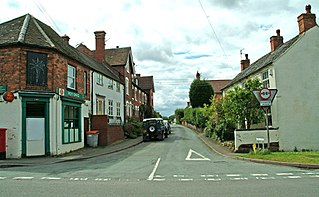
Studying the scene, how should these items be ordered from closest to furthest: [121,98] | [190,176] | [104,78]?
[190,176]
[104,78]
[121,98]

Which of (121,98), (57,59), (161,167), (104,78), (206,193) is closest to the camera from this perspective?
(206,193)

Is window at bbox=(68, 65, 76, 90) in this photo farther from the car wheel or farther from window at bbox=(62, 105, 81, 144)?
the car wheel

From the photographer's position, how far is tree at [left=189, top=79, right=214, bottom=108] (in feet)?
204

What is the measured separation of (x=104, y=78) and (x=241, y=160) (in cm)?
1819

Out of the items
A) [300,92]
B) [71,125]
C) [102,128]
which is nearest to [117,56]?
[102,128]

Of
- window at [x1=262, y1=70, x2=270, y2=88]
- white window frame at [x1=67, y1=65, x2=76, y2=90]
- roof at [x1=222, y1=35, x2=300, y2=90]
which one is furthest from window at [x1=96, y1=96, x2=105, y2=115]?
window at [x1=262, y1=70, x2=270, y2=88]

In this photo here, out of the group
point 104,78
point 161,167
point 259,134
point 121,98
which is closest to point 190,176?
point 161,167

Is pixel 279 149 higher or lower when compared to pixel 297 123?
lower

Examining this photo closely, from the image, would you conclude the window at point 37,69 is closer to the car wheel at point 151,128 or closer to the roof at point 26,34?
the roof at point 26,34

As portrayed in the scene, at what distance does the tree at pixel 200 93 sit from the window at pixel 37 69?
45400 millimetres

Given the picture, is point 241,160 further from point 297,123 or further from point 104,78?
point 104,78

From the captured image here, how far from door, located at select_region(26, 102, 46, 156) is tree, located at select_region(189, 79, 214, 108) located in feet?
150

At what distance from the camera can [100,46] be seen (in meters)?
38.1

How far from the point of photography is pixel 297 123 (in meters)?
21.3
